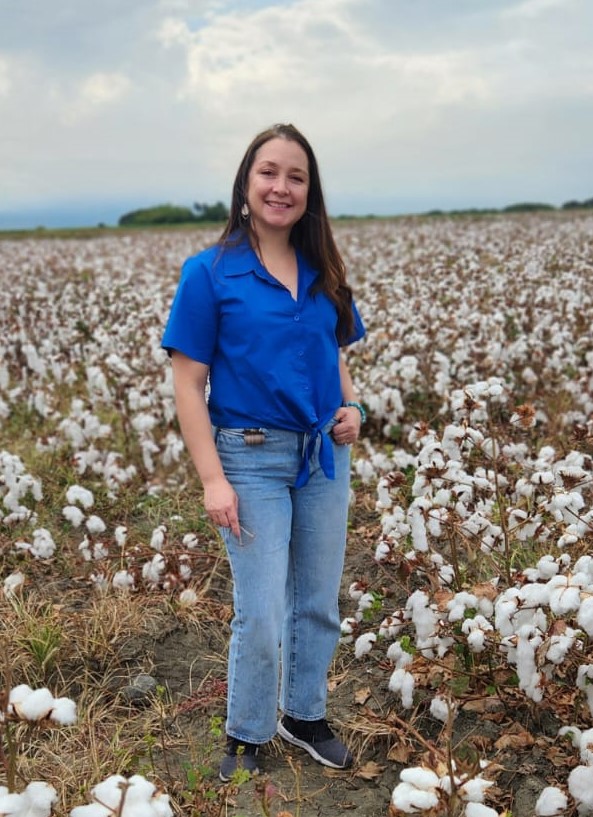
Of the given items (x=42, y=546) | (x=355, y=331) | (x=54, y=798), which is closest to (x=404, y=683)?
(x=355, y=331)

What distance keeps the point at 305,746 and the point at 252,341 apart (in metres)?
1.61

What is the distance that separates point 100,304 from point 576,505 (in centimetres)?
983

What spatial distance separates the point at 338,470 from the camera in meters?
2.98

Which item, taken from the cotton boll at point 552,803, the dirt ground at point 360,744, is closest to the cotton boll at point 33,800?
the dirt ground at point 360,744

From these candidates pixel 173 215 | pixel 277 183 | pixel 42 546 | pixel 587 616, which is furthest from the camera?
pixel 173 215

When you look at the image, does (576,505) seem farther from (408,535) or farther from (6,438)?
(6,438)

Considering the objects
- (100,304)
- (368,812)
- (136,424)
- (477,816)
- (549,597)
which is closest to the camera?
(477,816)

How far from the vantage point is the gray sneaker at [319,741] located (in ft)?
10.5

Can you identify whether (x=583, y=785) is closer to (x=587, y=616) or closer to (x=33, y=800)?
(x=587, y=616)

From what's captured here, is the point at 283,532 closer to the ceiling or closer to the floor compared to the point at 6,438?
closer to the ceiling

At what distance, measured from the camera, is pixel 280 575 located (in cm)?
283

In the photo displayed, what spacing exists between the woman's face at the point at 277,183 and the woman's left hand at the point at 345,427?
69 cm

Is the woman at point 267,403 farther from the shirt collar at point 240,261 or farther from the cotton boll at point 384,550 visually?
the cotton boll at point 384,550

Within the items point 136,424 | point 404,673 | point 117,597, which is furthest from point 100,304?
point 404,673
